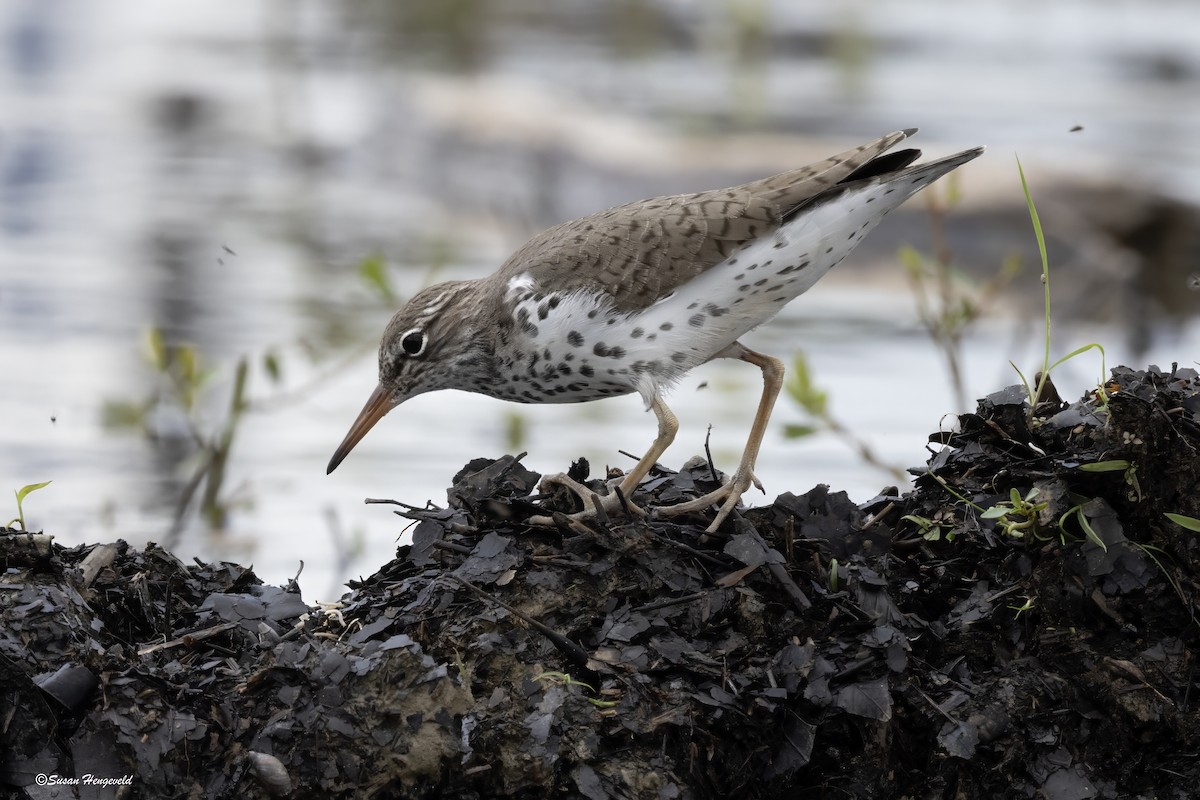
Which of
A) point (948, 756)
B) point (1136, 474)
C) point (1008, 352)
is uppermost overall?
point (1136, 474)

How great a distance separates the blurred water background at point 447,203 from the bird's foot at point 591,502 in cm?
216

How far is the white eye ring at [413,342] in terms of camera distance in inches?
226

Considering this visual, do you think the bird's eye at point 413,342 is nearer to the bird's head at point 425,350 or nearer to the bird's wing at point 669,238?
the bird's head at point 425,350

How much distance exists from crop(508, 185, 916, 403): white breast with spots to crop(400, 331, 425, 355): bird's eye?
46cm

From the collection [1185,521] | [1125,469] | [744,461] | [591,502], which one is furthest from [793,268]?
[1185,521]

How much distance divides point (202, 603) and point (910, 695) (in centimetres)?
212

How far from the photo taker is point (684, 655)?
4070mm

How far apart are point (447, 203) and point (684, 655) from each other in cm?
1013

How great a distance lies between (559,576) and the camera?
13.9 ft

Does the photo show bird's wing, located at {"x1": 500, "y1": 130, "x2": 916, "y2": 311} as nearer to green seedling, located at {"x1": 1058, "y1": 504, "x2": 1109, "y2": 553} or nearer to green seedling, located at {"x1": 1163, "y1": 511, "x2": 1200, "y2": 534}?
green seedling, located at {"x1": 1058, "y1": 504, "x2": 1109, "y2": 553}

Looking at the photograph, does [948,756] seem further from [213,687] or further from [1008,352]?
[1008,352]

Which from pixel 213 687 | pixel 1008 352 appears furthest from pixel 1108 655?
pixel 1008 352

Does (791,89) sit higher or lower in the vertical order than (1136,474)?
lower

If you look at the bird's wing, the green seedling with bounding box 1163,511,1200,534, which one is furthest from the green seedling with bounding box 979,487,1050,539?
the bird's wing
